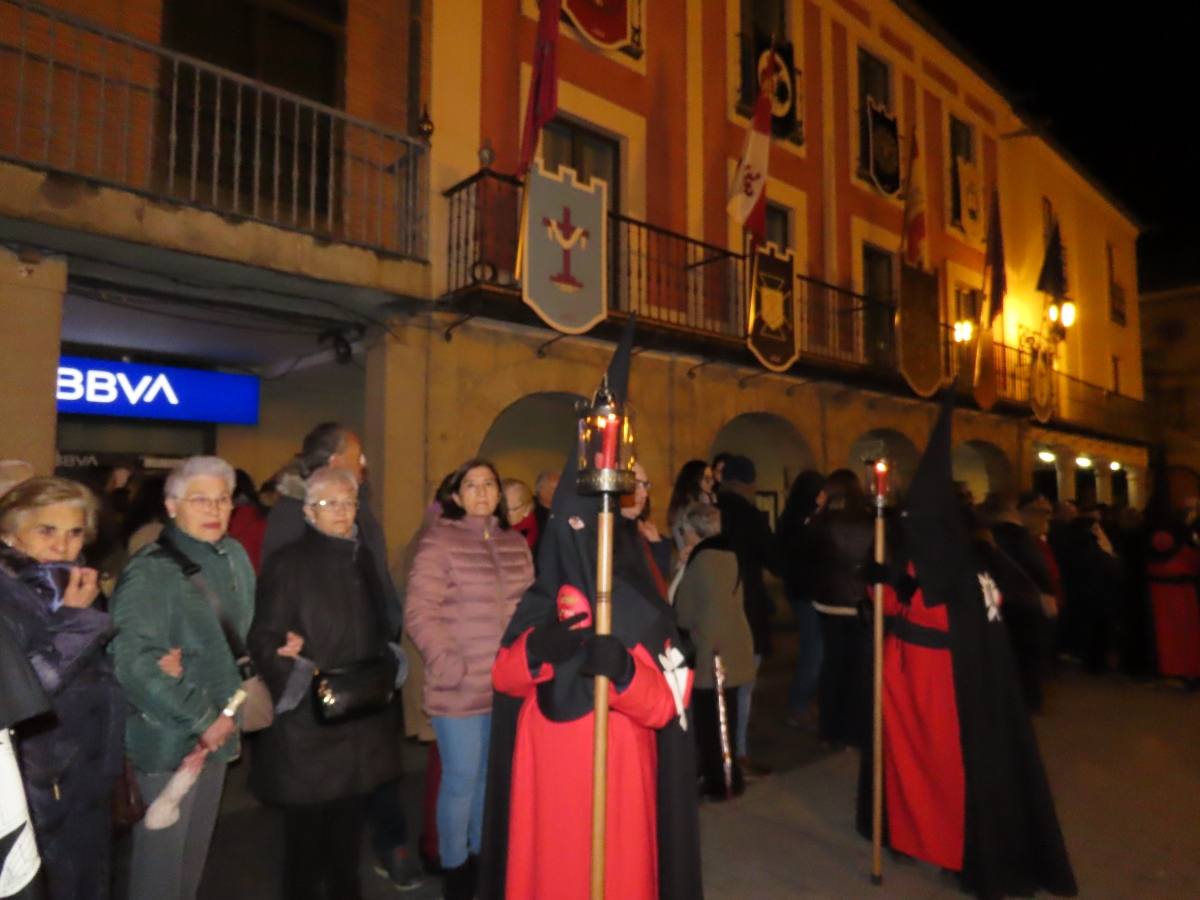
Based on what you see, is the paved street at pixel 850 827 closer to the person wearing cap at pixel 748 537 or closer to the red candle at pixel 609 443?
the person wearing cap at pixel 748 537

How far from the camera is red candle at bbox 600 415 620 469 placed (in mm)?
2387

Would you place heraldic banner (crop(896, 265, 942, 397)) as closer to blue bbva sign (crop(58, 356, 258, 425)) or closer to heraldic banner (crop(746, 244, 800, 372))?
Result: heraldic banner (crop(746, 244, 800, 372))

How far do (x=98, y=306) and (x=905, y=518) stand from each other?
6.85 m

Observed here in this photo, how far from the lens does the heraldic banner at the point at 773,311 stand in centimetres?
945

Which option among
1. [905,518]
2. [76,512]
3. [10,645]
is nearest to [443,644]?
[76,512]

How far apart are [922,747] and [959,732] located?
23 cm

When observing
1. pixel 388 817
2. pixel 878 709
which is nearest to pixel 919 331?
pixel 878 709

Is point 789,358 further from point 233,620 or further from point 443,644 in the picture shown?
point 233,620

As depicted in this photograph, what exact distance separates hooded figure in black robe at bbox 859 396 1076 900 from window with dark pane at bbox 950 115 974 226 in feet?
44.2

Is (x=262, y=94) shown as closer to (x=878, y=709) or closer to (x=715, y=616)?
(x=715, y=616)

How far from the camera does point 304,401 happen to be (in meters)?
9.98

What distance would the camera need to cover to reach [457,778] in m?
3.52

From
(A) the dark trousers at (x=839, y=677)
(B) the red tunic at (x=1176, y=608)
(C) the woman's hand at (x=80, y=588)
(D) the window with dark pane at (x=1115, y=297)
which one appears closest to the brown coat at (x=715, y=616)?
(A) the dark trousers at (x=839, y=677)

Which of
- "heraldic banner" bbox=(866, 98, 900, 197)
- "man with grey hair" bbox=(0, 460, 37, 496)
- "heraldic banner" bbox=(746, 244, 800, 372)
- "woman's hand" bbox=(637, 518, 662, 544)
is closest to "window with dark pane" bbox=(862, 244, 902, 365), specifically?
"heraldic banner" bbox=(866, 98, 900, 197)
